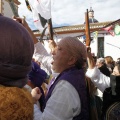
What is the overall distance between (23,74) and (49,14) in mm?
2726

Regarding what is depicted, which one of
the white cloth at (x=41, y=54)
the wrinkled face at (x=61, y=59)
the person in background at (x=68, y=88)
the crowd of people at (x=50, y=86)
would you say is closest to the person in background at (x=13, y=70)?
the crowd of people at (x=50, y=86)

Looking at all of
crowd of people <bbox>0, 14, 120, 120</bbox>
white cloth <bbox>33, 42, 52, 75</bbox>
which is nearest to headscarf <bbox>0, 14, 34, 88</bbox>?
crowd of people <bbox>0, 14, 120, 120</bbox>

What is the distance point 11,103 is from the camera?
703 mm

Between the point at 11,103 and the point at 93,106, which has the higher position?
the point at 11,103

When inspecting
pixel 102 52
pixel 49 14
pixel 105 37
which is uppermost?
pixel 49 14

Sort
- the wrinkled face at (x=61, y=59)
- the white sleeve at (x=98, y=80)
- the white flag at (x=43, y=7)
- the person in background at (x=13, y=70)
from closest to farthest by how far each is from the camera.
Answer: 1. the person in background at (x=13, y=70)
2. the wrinkled face at (x=61, y=59)
3. the white sleeve at (x=98, y=80)
4. the white flag at (x=43, y=7)

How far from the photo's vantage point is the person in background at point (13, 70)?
70 centimetres

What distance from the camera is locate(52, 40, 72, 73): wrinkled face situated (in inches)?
62.3

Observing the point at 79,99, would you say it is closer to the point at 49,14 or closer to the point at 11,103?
the point at 11,103

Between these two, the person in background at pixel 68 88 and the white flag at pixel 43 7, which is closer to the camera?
the person in background at pixel 68 88

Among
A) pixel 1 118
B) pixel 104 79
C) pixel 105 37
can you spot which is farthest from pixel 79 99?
pixel 105 37

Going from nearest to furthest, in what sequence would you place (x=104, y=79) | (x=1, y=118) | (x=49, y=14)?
(x=1, y=118), (x=104, y=79), (x=49, y=14)

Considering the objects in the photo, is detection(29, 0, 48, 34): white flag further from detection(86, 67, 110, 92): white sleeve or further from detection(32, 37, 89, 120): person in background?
detection(32, 37, 89, 120): person in background

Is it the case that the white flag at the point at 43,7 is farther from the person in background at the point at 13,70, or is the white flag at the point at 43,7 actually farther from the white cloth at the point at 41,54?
the person in background at the point at 13,70
